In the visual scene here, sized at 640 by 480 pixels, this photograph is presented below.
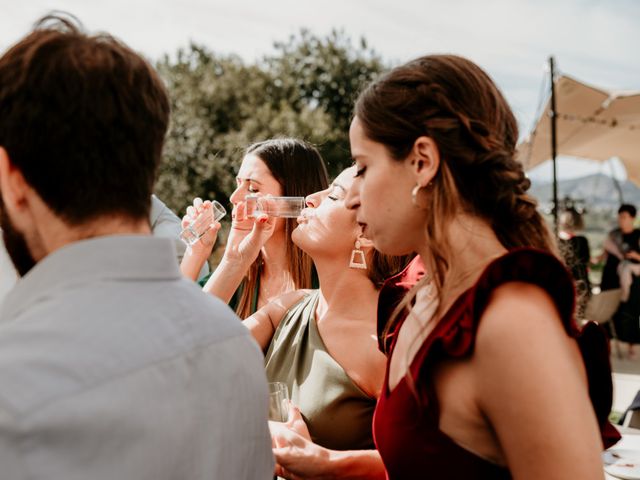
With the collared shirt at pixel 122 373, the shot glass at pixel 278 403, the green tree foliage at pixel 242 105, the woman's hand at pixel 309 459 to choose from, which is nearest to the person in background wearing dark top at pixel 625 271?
the woman's hand at pixel 309 459

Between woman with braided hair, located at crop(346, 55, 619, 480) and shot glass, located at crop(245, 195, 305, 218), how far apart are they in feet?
5.47

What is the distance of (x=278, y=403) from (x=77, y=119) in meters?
1.11

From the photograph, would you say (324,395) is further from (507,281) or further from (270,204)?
(270,204)

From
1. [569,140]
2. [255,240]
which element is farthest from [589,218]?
[255,240]

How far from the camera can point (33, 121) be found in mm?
1000

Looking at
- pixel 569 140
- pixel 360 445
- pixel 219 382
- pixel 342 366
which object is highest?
pixel 219 382

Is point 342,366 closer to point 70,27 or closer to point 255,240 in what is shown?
point 255,240

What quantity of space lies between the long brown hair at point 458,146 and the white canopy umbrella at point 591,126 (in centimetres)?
867

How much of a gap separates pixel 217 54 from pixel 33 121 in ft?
104

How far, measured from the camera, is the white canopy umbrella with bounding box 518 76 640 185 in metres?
9.70

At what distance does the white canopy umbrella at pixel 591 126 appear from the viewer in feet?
31.8

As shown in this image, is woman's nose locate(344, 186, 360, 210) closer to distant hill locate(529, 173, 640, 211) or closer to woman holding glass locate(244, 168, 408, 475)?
woman holding glass locate(244, 168, 408, 475)

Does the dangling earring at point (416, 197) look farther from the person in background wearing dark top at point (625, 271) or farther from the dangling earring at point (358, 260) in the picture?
the person in background wearing dark top at point (625, 271)

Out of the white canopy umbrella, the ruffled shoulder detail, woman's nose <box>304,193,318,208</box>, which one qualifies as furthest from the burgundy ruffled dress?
the white canopy umbrella
